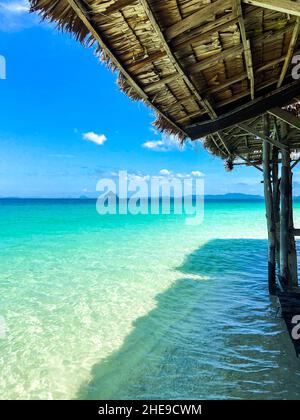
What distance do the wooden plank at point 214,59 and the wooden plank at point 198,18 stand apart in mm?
470

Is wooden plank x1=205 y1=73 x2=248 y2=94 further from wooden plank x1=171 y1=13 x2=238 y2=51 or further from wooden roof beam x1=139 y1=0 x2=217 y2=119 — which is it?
wooden plank x1=171 y1=13 x2=238 y2=51

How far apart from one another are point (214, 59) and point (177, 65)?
37 centimetres

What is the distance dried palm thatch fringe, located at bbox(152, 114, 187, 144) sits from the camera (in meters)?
4.04

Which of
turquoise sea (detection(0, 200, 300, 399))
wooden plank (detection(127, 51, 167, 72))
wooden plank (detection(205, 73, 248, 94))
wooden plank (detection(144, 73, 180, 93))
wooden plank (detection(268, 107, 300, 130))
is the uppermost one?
wooden plank (detection(205, 73, 248, 94))

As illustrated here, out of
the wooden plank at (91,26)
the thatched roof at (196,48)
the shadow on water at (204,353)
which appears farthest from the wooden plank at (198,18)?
the shadow on water at (204,353)

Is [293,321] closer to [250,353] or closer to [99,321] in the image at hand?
[250,353]

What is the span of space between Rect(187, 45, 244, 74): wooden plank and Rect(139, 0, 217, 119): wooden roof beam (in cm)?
10

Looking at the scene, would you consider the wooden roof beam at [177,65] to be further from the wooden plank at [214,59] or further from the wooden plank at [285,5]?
the wooden plank at [285,5]

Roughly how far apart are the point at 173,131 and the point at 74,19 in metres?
2.36

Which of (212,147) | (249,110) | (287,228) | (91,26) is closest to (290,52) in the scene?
(249,110)

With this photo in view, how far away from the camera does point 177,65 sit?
8.09ft

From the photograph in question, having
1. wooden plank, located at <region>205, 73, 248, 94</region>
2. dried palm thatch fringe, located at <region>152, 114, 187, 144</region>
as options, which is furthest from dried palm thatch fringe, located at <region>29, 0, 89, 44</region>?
dried palm thatch fringe, located at <region>152, 114, 187, 144</region>

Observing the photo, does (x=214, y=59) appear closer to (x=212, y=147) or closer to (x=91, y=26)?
(x=91, y=26)
